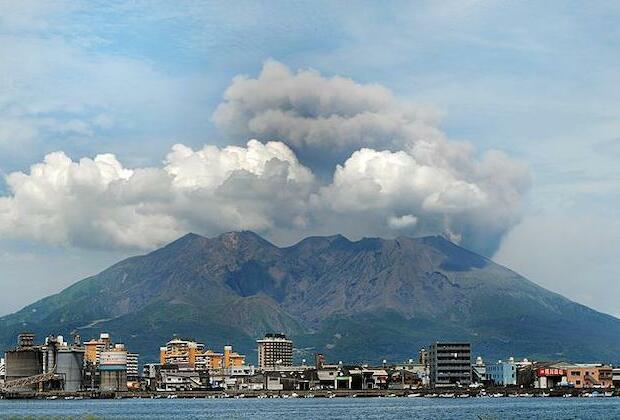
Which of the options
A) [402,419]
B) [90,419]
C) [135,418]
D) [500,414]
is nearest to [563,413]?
[500,414]

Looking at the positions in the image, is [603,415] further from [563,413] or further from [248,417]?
[248,417]

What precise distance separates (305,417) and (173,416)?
2266 centimetres

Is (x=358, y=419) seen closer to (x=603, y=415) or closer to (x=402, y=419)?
(x=402, y=419)

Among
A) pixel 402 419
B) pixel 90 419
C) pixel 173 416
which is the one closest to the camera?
pixel 90 419

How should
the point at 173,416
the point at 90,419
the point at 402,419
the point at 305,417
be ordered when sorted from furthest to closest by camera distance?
the point at 173,416 < the point at 305,417 < the point at 402,419 < the point at 90,419

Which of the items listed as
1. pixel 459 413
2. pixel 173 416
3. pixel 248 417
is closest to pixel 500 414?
pixel 459 413

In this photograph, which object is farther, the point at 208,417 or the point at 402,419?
the point at 208,417

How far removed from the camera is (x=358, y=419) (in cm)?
13425

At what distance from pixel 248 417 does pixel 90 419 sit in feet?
236

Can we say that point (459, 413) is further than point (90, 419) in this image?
Yes

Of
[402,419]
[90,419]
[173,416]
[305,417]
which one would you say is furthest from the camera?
[173,416]

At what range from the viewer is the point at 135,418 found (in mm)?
144875

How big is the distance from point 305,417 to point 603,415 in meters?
35.6

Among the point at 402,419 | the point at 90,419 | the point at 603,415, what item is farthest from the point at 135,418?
the point at 90,419
